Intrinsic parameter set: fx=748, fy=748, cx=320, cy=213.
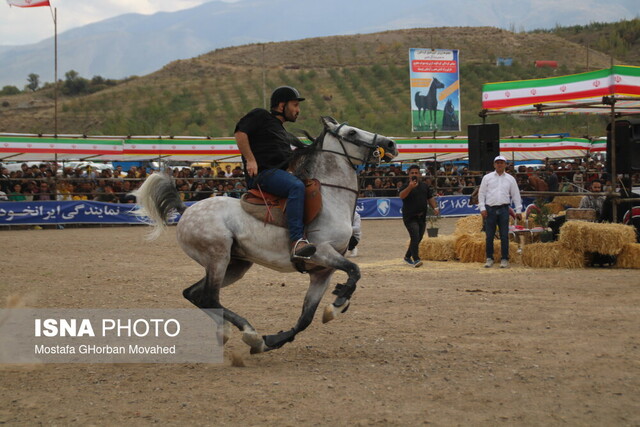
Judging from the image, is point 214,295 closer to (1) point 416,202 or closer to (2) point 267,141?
(2) point 267,141

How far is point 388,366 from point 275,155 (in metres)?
2.32

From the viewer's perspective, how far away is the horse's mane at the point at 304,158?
296 inches

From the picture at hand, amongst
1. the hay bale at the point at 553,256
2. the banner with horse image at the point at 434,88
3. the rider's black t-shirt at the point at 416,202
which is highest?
the banner with horse image at the point at 434,88

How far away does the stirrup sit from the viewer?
685 centimetres

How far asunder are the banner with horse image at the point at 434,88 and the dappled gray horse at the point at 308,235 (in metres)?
26.0

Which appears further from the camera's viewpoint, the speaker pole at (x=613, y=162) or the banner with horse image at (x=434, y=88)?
the banner with horse image at (x=434, y=88)

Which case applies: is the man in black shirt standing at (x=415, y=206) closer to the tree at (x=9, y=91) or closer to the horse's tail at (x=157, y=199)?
the horse's tail at (x=157, y=199)

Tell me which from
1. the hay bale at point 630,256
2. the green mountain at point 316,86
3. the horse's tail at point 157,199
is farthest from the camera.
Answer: the green mountain at point 316,86

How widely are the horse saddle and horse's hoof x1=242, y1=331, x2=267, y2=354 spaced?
1071mm

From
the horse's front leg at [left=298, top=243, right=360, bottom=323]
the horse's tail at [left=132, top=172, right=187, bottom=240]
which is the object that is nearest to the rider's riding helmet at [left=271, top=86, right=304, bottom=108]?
the horse's tail at [left=132, top=172, right=187, bottom=240]

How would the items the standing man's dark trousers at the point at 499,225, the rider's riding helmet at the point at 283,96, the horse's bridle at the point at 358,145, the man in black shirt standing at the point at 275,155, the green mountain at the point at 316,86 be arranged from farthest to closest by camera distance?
the green mountain at the point at 316,86, the standing man's dark trousers at the point at 499,225, the horse's bridle at the point at 358,145, the rider's riding helmet at the point at 283,96, the man in black shirt standing at the point at 275,155

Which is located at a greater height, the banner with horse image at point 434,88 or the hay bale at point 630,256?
the banner with horse image at point 434,88

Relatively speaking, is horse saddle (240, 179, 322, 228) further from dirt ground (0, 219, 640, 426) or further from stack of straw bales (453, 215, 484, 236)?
stack of straw bales (453, 215, 484, 236)

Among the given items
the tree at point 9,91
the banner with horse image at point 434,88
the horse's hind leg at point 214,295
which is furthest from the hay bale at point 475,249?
the tree at point 9,91
